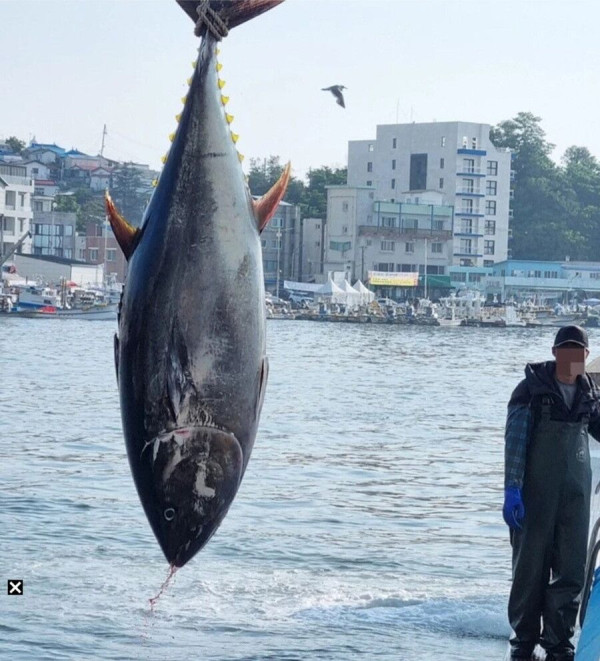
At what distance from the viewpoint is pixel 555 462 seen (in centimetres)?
769

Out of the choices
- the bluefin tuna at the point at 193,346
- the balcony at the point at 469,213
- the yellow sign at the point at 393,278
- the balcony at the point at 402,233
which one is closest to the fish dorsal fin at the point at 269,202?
the bluefin tuna at the point at 193,346

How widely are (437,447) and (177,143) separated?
32.0 metres

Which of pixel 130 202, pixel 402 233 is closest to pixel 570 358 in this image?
pixel 130 202

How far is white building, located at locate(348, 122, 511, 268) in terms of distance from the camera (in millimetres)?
138125

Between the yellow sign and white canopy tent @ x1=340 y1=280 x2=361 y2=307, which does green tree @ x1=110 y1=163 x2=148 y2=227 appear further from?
the yellow sign

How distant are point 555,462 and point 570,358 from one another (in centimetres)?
58

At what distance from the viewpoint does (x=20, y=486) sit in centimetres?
2498

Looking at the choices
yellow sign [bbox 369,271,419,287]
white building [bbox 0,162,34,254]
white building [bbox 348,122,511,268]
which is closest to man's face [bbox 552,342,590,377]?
white building [bbox 0,162,34,254]

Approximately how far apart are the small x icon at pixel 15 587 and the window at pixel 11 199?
101116 mm

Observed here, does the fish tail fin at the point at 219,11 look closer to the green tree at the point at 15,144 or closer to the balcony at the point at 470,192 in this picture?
Answer: the balcony at the point at 470,192

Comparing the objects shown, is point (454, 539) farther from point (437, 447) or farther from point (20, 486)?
point (437, 447)

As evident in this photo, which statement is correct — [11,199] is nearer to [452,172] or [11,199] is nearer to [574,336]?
[452,172]

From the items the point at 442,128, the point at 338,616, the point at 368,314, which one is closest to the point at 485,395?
the point at 338,616

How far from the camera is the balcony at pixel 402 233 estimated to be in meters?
132
